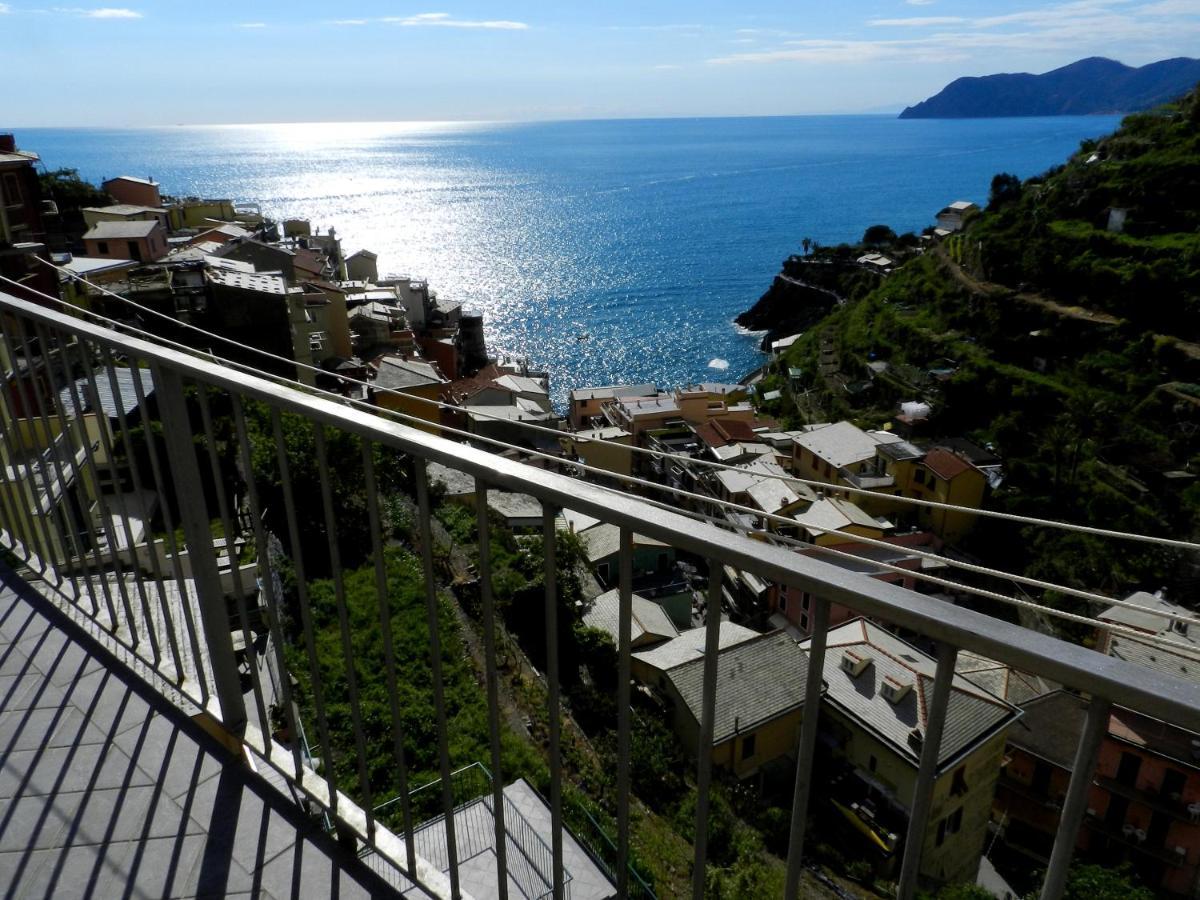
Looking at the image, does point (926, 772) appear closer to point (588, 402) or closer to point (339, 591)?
point (339, 591)

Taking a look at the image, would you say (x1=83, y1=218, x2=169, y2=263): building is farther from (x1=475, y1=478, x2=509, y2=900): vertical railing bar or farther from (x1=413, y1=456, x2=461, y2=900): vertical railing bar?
(x1=475, y1=478, x2=509, y2=900): vertical railing bar

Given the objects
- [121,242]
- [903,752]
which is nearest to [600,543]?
[903,752]

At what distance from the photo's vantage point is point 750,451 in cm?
2064

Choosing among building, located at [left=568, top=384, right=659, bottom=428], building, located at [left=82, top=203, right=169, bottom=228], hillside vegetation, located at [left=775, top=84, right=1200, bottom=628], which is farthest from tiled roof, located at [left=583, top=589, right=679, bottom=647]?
building, located at [left=82, top=203, right=169, bottom=228]

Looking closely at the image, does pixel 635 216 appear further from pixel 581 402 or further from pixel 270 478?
pixel 270 478

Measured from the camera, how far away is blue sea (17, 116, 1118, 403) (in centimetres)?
4394

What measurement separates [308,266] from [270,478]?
18317mm

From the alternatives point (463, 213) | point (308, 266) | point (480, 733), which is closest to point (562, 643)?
point (480, 733)

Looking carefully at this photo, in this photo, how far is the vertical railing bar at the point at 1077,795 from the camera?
67cm

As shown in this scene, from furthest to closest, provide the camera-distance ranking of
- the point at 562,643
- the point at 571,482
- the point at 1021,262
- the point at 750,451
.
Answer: the point at 1021,262
the point at 750,451
the point at 562,643
the point at 571,482

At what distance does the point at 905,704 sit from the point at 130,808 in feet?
16.3

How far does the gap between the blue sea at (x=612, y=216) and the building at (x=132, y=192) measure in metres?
17.1

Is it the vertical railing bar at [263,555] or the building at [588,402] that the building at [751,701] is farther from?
the building at [588,402]

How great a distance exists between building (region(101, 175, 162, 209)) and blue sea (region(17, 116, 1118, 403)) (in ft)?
56.1
